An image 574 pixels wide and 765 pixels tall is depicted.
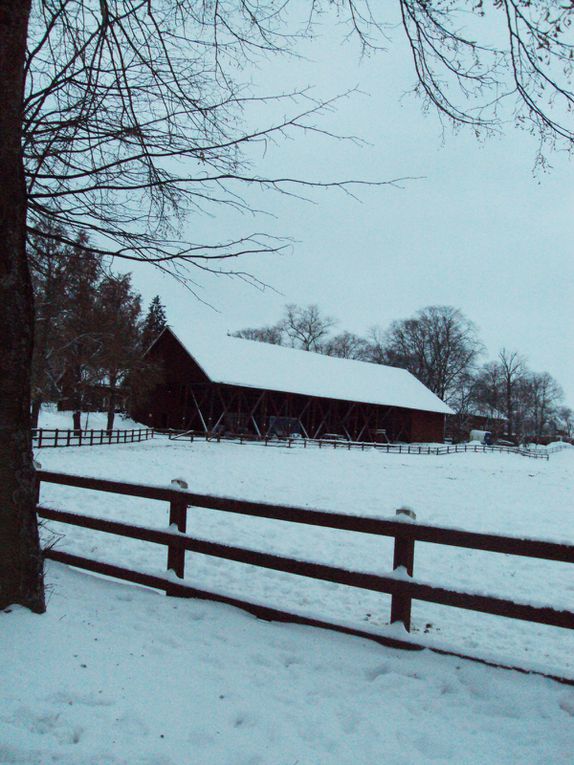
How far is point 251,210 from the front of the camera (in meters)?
4.52

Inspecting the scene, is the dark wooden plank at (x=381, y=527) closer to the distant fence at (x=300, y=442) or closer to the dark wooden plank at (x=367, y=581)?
the dark wooden plank at (x=367, y=581)

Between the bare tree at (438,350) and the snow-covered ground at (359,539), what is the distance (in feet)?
179

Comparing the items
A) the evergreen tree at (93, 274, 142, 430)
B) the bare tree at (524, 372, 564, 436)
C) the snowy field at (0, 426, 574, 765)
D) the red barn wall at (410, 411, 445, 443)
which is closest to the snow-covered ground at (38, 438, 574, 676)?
the snowy field at (0, 426, 574, 765)

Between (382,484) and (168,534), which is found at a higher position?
(168,534)

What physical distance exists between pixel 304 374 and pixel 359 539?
3418 centimetres

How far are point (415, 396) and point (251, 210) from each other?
1872 inches

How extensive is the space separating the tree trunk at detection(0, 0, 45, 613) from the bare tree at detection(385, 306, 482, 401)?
73756 millimetres

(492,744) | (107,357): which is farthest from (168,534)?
(107,357)

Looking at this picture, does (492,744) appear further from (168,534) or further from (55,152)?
(55,152)

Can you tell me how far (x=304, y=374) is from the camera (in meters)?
43.1

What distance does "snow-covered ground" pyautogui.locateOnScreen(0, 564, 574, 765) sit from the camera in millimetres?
2645

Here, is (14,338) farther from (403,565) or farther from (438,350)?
(438,350)

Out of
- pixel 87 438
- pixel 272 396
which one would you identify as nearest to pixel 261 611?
pixel 87 438

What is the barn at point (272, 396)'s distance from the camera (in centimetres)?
3812
